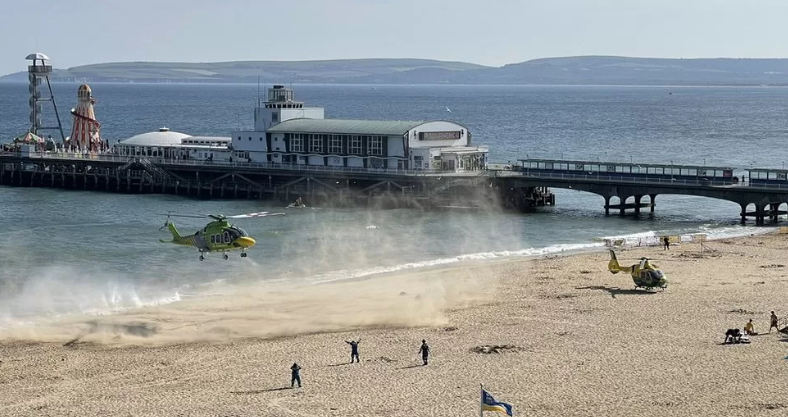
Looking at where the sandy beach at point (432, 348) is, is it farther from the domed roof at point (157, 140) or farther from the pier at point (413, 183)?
the domed roof at point (157, 140)

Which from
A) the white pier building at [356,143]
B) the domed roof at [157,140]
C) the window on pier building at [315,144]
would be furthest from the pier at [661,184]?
the domed roof at [157,140]

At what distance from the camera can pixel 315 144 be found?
9269 centimetres

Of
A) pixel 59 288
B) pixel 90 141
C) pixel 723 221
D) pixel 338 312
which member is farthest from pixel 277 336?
pixel 90 141

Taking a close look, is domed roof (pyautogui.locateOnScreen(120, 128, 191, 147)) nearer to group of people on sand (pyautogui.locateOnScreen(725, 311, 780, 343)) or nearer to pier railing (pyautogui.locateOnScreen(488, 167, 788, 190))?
pier railing (pyautogui.locateOnScreen(488, 167, 788, 190))

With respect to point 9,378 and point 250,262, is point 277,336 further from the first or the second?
point 250,262

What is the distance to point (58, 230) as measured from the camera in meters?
76.3

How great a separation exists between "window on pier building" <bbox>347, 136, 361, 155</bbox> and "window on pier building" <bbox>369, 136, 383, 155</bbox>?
0.95 m

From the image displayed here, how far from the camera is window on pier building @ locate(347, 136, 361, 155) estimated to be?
90.6 metres

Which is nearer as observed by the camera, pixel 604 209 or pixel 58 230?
pixel 58 230

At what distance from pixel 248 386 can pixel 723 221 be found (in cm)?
5022

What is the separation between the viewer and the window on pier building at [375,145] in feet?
295

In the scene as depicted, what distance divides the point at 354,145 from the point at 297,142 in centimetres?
518

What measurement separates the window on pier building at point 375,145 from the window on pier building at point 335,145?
260 cm

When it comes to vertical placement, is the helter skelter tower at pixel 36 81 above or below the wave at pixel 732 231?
above
